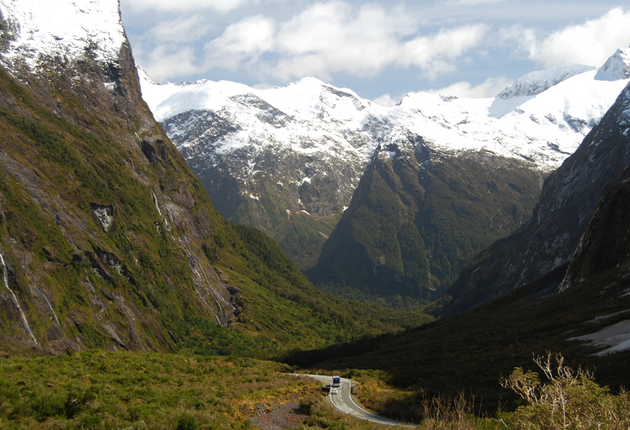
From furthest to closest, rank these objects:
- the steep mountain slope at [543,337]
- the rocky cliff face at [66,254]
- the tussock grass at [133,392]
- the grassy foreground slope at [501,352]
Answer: the rocky cliff face at [66,254], the steep mountain slope at [543,337], the grassy foreground slope at [501,352], the tussock grass at [133,392]

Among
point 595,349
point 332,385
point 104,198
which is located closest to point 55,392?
point 332,385

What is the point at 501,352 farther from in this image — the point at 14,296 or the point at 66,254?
the point at 66,254

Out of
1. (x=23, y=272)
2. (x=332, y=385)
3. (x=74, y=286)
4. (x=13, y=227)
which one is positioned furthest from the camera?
(x=74, y=286)

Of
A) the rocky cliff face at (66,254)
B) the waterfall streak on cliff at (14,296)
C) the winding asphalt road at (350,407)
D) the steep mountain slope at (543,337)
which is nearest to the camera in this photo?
the winding asphalt road at (350,407)

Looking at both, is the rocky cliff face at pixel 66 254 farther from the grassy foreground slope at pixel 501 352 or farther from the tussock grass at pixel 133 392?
the grassy foreground slope at pixel 501 352

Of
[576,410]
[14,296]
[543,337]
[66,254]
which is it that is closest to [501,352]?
[543,337]

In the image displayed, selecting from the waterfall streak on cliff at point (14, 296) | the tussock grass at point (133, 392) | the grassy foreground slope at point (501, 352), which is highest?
the waterfall streak on cliff at point (14, 296)

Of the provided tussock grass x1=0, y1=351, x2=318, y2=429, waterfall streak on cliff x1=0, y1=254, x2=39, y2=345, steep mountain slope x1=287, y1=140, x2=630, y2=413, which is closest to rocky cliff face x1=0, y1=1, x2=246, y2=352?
waterfall streak on cliff x1=0, y1=254, x2=39, y2=345

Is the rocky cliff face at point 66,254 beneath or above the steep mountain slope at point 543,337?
above

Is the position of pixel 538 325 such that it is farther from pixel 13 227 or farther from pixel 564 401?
pixel 13 227

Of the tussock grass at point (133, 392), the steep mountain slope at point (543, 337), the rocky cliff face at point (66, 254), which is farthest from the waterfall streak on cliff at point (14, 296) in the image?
the steep mountain slope at point (543, 337)

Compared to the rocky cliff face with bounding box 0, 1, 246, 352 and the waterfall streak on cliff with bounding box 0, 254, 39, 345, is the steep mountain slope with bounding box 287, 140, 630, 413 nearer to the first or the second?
the rocky cliff face with bounding box 0, 1, 246, 352

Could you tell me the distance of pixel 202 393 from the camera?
45125 mm

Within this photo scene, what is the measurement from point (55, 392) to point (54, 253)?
111 meters
